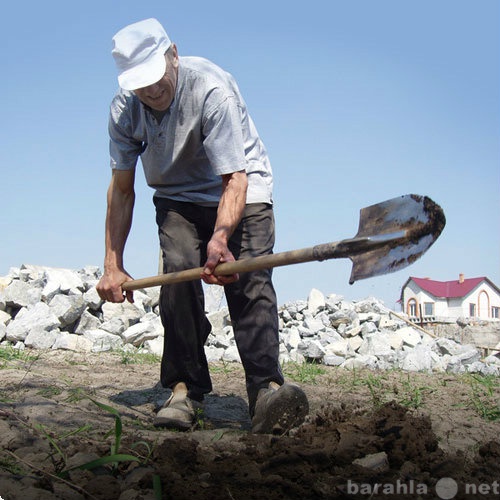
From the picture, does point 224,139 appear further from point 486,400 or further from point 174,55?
point 486,400

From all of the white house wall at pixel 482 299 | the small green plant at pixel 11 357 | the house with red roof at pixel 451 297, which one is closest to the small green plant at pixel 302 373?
the small green plant at pixel 11 357

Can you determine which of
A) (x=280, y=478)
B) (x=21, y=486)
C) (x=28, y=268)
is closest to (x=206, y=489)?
(x=280, y=478)

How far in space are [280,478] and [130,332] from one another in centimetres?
560

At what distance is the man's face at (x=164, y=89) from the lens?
324cm

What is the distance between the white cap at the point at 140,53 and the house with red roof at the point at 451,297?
23492 millimetres

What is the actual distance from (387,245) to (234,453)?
111 centimetres

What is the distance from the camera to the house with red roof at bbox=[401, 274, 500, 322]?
84.8 ft

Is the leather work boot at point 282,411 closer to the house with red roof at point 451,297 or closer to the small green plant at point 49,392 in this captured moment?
the small green plant at point 49,392

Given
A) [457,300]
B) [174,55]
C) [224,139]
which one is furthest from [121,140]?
[457,300]

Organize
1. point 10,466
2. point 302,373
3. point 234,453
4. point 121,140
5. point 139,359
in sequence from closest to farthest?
point 10,466, point 234,453, point 121,140, point 302,373, point 139,359

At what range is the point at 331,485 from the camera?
86.8 inches

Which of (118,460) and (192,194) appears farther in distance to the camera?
(192,194)

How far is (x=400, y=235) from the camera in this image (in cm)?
287

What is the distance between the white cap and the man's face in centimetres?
5
